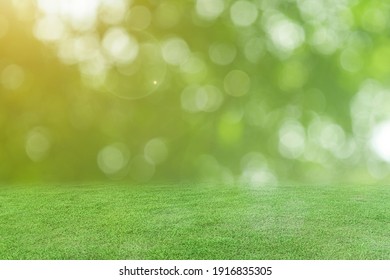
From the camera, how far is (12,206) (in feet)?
9.56

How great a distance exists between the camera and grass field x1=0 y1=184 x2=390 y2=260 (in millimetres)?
2518

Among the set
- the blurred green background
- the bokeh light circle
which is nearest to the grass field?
the blurred green background

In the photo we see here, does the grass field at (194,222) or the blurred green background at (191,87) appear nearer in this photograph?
the grass field at (194,222)

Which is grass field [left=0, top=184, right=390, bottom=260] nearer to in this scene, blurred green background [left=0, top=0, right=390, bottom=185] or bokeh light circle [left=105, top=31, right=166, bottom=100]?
blurred green background [left=0, top=0, right=390, bottom=185]

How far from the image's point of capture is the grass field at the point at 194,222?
252 cm

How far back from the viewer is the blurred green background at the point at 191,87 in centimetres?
302

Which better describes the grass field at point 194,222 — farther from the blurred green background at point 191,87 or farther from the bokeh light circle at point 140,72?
the bokeh light circle at point 140,72

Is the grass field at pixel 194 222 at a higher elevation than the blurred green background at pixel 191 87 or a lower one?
lower

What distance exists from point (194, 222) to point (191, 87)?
2.46ft

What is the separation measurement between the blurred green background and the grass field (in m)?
0.16

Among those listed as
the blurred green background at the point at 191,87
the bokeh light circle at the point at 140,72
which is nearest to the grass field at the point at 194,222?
the blurred green background at the point at 191,87

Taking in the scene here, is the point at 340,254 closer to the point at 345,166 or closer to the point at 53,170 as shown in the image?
the point at 345,166

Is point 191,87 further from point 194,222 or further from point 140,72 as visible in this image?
point 194,222

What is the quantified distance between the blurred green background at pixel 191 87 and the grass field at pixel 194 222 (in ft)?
0.54
